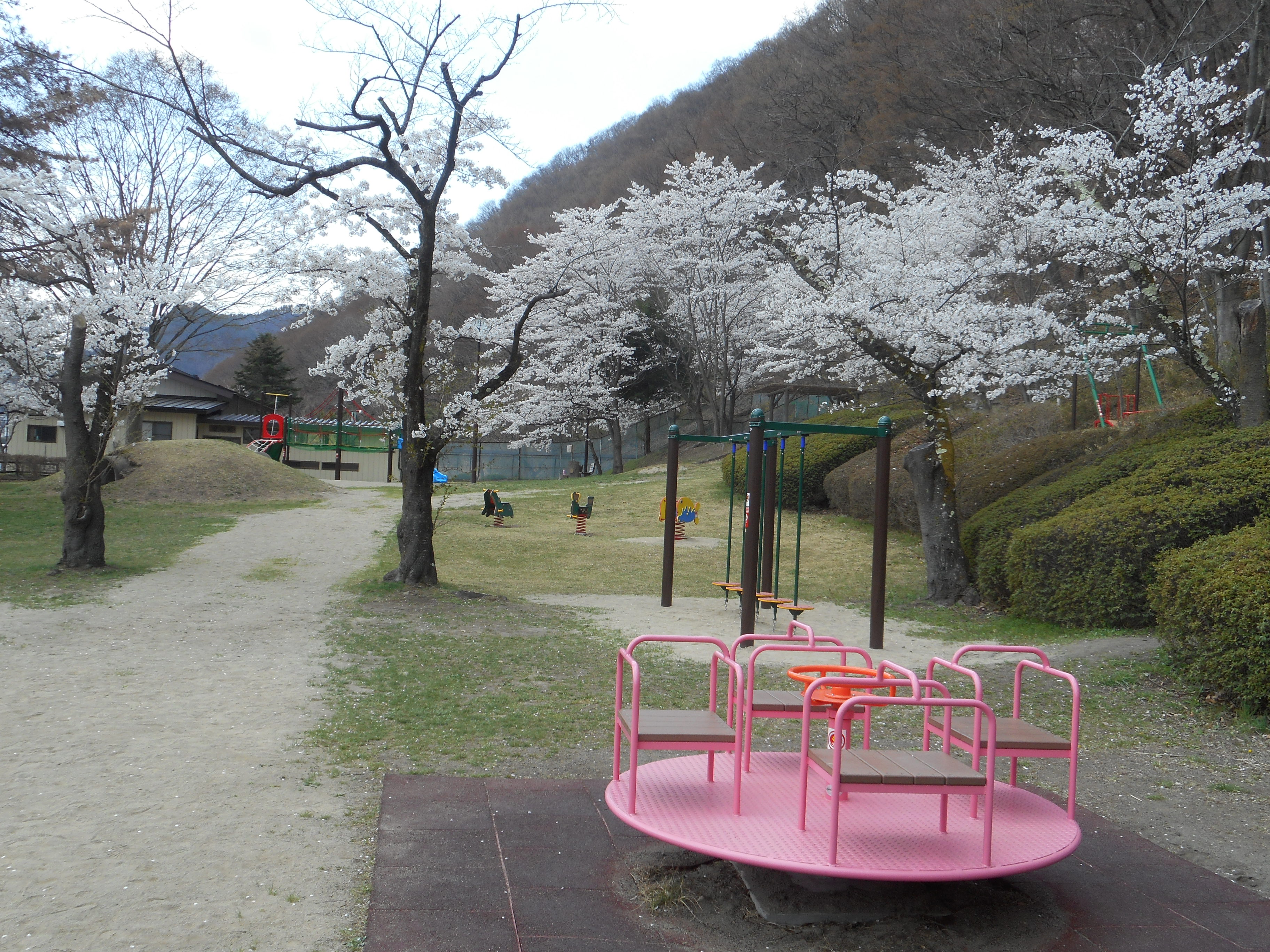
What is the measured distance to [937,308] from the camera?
12562 mm

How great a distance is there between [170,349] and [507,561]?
1278 cm

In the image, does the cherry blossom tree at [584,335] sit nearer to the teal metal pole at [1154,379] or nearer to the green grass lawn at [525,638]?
the green grass lawn at [525,638]

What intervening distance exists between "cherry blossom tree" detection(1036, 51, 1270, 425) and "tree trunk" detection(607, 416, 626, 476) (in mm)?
22036

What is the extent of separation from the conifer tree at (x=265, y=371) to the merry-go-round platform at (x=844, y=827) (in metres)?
47.5

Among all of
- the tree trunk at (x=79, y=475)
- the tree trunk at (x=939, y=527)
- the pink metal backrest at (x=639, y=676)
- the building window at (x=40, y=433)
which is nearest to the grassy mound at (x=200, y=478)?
the tree trunk at (x=79, y=475)

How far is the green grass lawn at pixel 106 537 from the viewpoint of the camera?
1150 centimetres

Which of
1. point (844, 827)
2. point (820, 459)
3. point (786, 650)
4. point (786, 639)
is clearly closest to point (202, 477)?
point (820, 459)

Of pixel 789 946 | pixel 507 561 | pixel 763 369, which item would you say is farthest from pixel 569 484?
pixel 789 946

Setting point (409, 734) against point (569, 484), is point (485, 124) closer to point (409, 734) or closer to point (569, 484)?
point (409, 734)

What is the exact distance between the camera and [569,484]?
3077 centimetres

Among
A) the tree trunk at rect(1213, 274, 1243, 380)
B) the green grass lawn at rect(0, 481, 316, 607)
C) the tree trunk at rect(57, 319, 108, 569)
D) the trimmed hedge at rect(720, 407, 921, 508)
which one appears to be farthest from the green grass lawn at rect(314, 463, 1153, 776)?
the tree trunk at rect(1213, 274, 1243, 380)

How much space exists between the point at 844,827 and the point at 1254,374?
31.7 ft

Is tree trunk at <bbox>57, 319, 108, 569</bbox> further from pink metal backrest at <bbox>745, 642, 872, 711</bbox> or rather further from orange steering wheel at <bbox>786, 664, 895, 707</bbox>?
orange steering wheel at <bbox>786, 664, 895, 707</bbox>

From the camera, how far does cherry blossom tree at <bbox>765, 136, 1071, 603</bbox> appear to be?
1194cm
